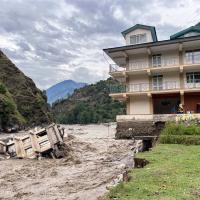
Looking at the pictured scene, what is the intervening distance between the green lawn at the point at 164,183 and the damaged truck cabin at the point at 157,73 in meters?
23.6

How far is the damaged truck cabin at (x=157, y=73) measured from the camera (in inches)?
1624

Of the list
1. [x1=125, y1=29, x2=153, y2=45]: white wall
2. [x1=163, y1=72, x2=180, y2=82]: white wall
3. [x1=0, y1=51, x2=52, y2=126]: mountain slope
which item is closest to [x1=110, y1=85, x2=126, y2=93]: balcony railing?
[x1=163, y1=72, x2=180, y2=82]: white wall

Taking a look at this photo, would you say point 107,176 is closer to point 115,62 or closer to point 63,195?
point 63,195

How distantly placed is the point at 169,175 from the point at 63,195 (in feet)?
16.4

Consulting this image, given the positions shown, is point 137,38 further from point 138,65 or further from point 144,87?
point 144,87

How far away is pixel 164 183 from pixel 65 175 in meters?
9.46

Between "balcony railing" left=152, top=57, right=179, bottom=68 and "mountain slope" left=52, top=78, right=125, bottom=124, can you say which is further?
"mountain slope" left=52, top=78, right=125, bottom=124

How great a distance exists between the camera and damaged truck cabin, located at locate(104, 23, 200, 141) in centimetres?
4125

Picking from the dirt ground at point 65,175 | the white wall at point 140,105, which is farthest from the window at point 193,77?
the dirt ground at point 65,175

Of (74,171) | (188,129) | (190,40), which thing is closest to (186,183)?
(74,171)

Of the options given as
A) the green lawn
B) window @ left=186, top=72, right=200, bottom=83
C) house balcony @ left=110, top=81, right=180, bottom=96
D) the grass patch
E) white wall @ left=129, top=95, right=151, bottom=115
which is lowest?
the green lawn

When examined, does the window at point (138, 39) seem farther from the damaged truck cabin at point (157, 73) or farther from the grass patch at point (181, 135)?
the grass patch at point (181, 135)

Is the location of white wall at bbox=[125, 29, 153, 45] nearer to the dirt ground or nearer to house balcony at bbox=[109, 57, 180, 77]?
house balcony at bbox=[109, 57, 180, 77]

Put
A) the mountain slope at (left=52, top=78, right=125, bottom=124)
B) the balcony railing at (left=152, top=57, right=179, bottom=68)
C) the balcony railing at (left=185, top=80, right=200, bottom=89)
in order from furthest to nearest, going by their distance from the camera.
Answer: the mountain slope at (left=52, top=78, right=125, bottom=124) → the balcony railing at (left=152, top=57, right=179, bottom=68) → the balcony railing at (left=185, top=80, right=200, bottom=89)
